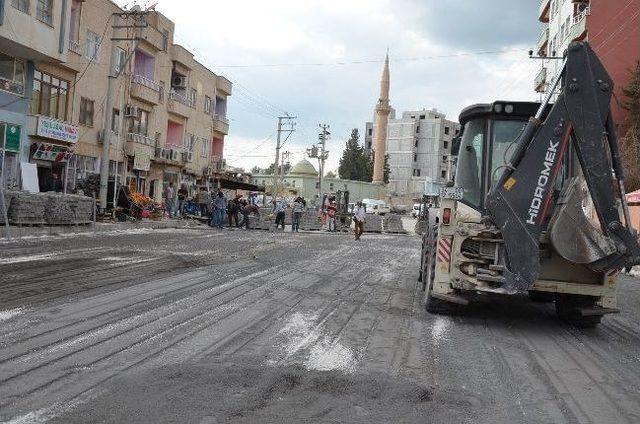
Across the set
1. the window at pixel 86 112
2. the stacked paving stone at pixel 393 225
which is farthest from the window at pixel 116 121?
the stacked paving stone at pixel 393 225

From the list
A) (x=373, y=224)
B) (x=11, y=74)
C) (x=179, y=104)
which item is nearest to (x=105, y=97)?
(x=11, y=74)

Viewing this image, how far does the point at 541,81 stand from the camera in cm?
4847

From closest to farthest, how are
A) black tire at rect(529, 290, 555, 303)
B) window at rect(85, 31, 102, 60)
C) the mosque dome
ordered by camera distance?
black tire at rect(529, 290, 555, 303)
window at rect(85, 31, 102, 60)
the mosque dome

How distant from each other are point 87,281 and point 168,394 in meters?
5.49

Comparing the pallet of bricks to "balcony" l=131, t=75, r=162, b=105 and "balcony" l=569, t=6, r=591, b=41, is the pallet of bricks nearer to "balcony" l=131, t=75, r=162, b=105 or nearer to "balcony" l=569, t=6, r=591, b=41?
"balcony" l=131, t=75, r=162, b=105

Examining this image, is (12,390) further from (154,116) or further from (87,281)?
(154,116)

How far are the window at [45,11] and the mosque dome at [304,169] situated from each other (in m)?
83.7

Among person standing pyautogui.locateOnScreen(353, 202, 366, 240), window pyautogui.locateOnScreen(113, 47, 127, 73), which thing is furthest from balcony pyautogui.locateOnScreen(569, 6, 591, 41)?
window pyautogui.locateOnScreen(113, 47, 127, 73)

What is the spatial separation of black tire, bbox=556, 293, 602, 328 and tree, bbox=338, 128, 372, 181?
10261 centimetres

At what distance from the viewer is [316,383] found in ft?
15.9

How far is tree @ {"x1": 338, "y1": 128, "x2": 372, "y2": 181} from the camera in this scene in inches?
4373

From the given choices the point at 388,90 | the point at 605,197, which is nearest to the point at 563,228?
the point at 605,197

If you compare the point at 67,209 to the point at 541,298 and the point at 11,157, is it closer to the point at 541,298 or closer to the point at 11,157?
the point at 11,157

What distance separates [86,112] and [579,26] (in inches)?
1183
